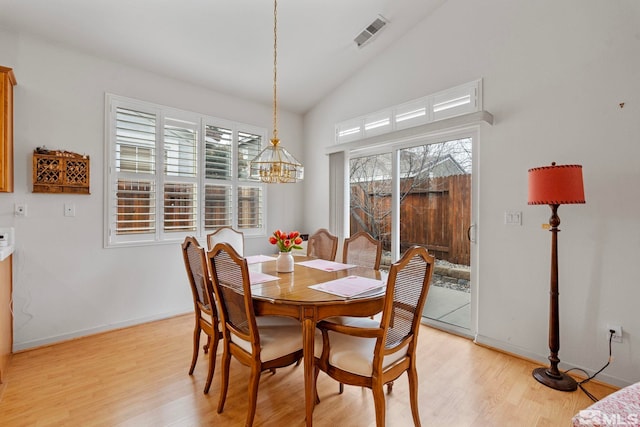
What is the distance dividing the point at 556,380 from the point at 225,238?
3112mm

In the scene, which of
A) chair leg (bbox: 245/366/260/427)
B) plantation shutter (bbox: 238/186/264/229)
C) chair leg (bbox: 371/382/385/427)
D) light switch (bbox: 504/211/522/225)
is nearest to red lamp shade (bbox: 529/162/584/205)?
light switch (bbox: 504/211/522/225)

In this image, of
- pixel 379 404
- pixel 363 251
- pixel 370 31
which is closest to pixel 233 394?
pixel 379 404

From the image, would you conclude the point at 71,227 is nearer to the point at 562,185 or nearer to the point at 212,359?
the point at 212,359

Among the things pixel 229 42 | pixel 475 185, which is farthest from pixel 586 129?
pixel 229 42

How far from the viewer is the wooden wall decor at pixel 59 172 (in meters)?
2.66

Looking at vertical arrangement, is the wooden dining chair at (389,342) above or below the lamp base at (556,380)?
above

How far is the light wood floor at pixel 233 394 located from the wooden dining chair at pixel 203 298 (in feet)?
0.85

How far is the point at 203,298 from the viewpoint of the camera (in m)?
2.23

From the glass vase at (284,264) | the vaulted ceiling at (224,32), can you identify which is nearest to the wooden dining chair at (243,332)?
the glass vase at (284,264)

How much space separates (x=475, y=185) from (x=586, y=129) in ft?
2.93

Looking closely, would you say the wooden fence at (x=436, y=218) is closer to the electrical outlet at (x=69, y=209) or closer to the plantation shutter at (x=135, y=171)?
the plantation shutter at (x=135, y=171)

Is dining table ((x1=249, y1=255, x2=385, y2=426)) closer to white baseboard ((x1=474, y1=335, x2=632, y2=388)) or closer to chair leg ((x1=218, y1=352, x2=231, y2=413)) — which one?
chair leg ((x1=218, y1=352, x2=231, y2=413))

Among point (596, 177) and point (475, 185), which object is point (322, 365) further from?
point (596, 177)

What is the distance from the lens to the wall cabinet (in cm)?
239
